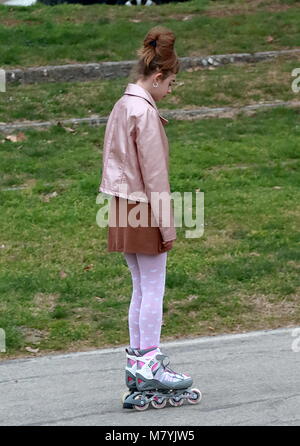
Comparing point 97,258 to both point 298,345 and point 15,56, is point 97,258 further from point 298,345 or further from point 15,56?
point 15,56

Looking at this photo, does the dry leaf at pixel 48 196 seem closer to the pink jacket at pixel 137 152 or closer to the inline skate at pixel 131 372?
the inline skate at pixel 131 372

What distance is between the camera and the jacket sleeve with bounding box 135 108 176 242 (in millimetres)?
4914


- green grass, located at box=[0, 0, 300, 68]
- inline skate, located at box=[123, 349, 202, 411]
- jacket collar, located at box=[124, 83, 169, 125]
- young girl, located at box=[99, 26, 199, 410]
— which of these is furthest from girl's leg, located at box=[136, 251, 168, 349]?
green grass, located at box=[0, 0, 300, 68]

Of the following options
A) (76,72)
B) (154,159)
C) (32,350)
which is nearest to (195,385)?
(32,350)

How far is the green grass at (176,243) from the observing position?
6527 mm

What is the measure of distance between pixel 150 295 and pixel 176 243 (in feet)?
8.83

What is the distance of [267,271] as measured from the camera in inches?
285

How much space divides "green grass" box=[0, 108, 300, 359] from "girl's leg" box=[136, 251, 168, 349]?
1043 mm

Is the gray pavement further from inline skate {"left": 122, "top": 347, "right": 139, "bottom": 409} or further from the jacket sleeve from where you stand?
the jacket sleeve

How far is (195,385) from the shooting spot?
18.0 feet

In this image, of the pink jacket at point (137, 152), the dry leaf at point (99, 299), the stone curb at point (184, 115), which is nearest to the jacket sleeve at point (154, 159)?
the pink jacket at point (137, 152)

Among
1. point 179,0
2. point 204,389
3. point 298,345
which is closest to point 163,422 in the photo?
point 204,389

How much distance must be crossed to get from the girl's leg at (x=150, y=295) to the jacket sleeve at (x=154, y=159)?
8.5 inches

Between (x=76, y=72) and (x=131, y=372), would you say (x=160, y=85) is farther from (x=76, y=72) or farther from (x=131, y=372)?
(x=76, y=72)
